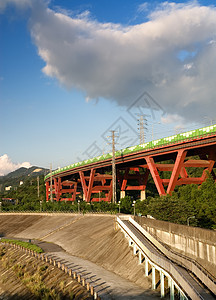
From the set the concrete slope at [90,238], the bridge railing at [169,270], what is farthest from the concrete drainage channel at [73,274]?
the bridge railing at [169,270]

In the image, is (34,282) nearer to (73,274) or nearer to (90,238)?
(73,274)

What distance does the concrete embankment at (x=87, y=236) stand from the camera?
38.0 metres

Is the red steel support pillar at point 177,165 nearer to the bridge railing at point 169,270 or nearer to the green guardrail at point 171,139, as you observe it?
the green guardrail at point 171,139

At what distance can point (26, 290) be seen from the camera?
36781 mm

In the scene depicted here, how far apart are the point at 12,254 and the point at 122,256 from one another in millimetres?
21192

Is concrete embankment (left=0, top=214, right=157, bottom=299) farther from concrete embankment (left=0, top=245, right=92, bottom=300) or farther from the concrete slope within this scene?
concrete embankment (left=0, top=245, right=92, bottom=300)

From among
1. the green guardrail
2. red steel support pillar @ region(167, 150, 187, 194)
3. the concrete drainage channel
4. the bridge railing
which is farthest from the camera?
red steel support pillar @ region(167, 150, 187, 194)

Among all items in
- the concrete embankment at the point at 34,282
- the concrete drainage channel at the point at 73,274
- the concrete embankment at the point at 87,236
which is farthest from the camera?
the concrete embankment at the point at 87,236

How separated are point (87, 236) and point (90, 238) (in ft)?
7.29

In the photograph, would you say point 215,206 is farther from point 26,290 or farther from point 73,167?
point 73,167

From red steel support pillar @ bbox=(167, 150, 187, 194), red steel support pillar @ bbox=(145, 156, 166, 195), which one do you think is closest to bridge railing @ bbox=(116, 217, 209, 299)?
red steel support pillar @ bbox=(167, 150, 187, 194)

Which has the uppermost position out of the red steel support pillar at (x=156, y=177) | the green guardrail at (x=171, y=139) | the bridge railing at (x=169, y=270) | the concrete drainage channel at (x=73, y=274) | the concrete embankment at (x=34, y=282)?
the green guardrail at (x=171, y=139)

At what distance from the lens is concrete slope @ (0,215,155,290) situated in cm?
3834

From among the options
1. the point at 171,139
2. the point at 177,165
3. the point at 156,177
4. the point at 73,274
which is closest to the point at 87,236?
the point at 73,274
